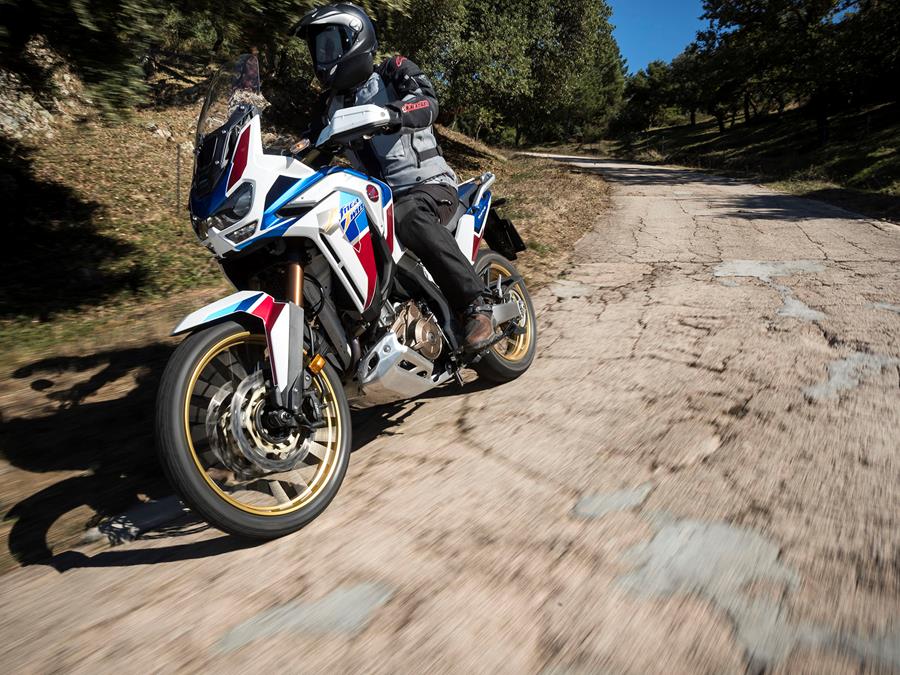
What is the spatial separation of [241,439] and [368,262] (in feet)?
3.36

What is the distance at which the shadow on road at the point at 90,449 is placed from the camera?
2342 mm

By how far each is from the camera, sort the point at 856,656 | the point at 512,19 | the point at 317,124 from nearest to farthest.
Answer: the point at 856,656 → the point at 317,124 → the point at 512,19

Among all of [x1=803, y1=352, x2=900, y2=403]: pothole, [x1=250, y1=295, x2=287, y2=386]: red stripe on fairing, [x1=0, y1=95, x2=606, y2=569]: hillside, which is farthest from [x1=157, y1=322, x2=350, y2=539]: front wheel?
[x1=803, y1=352, x2=900, y2=403]: pothole

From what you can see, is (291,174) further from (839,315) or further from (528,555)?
(839,315)

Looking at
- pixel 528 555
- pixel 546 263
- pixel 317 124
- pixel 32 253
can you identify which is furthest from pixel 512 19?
pixel 528 555

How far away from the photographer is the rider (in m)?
2.81

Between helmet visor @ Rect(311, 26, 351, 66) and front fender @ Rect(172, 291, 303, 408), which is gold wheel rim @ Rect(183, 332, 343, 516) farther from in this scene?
helmet visor @ Rect(311, 26, 351, 66)

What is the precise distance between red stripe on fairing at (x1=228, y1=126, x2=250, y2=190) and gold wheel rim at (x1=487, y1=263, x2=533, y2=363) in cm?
187

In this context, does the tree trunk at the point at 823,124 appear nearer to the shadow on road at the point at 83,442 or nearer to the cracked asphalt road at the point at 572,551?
the cracked asphalt road at the point at 572,551

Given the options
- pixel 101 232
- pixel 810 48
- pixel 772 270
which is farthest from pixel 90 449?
pixel 810 48

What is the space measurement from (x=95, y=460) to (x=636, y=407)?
9.18 ft

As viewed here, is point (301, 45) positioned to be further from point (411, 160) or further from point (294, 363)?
point (294, 363)

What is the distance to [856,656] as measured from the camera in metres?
1.50

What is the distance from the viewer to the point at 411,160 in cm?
326
